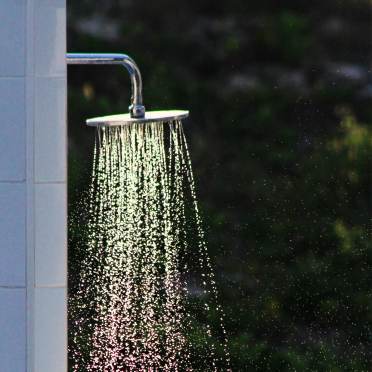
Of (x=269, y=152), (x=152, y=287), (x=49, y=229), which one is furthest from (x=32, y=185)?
(x=269, y=152)

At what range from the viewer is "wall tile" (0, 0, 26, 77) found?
921 millimetres

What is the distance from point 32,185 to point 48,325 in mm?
152

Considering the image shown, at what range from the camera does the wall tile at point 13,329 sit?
37.1 inches

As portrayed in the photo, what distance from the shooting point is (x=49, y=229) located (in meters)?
0.94

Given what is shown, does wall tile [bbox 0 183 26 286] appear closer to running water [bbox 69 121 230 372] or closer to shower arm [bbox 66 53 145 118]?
shower arm [bbox 66 53 145 118]

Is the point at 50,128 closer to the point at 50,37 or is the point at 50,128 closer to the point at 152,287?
the point at 50,37

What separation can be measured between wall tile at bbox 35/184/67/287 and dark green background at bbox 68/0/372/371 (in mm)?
2208

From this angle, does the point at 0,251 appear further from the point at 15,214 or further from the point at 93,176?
the point at 93,176

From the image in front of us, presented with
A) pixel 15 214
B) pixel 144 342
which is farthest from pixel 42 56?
pixel 144 342

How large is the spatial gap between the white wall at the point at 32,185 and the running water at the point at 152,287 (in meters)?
2.09

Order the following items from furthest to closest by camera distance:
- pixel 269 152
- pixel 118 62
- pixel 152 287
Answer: pixel 269 152
pixel 152 287
pixel 118 62

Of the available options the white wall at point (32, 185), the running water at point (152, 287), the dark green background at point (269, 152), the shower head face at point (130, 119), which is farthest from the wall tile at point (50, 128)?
the dark green background at point (269, 152)

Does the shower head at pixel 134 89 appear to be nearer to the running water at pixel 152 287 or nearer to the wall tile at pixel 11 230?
the wall tile at pixel 11 230

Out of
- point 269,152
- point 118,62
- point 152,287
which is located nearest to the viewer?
point 118,62
